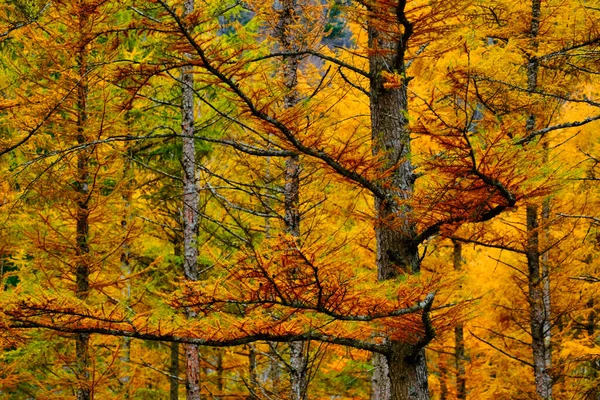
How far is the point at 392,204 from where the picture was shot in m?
5.25

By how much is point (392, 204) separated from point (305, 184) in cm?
356

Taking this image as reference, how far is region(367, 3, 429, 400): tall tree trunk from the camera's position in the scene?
520cm

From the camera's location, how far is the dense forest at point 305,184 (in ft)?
14.1

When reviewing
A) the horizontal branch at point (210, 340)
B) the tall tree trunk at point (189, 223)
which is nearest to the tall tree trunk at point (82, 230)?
the tall tree trunk at point (189, 223)

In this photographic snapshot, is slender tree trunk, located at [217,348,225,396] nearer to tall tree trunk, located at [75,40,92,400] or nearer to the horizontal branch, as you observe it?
tall tree trunk, located at [75,40,92,400]

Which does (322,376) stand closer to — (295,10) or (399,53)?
(295,10)

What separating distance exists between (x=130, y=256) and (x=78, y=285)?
3302mm

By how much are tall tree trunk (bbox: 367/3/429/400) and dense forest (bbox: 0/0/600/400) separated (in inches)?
0.8

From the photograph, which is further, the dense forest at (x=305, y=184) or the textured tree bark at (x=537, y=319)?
the textured tree bark at (x=537, y=319)

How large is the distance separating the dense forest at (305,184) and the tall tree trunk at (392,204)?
0.07 ft

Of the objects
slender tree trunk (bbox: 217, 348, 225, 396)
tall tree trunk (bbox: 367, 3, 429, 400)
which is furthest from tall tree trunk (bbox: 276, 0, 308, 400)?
slender tree trunk (bbox: 217, 348, 225, 396)

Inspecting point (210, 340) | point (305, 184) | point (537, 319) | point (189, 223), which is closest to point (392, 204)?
point (210, 340)

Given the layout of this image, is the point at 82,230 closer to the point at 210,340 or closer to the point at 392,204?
the point at 210,340

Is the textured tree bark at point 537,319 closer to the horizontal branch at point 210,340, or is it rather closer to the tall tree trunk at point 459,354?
the tall tree trunk at point 459,354
